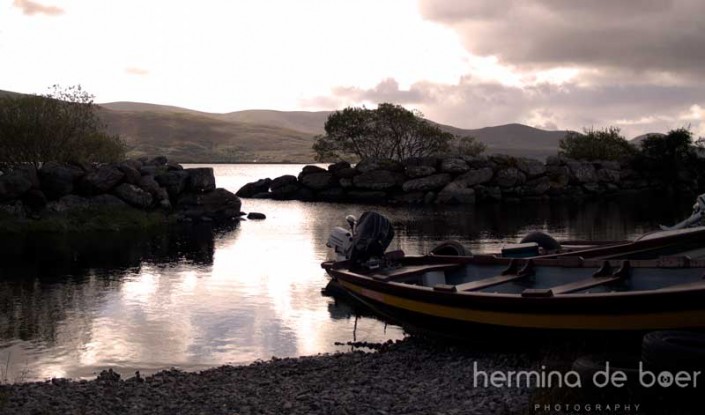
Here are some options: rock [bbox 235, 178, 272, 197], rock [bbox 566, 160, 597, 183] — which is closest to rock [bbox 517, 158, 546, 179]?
rock [bbox 566, 160, 597, 183]

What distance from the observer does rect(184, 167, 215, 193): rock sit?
53.7 m

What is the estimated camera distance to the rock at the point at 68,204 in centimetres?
4331

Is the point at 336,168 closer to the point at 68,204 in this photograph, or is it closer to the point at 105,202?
the point at 105,202

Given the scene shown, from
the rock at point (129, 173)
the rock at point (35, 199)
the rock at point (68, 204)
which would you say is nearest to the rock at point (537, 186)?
the rock at point (129, 173)

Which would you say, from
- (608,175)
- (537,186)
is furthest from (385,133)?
(608,175)

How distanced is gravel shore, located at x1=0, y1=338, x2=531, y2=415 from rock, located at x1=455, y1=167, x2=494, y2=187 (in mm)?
56116

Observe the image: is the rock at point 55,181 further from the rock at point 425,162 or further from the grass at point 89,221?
the rock at point 425,162

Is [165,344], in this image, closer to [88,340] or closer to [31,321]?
[88,340]

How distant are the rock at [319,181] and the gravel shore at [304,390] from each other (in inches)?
2391

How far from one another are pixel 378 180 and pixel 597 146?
35.6 metres

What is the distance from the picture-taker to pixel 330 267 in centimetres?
1934

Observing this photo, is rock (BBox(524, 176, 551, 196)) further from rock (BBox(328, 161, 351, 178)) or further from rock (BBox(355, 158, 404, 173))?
rock (BBox(328, 161, 351, 178))

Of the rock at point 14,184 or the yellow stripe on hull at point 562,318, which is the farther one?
the rock at point 14,184

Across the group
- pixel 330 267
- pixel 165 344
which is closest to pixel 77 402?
pixel 165 344
